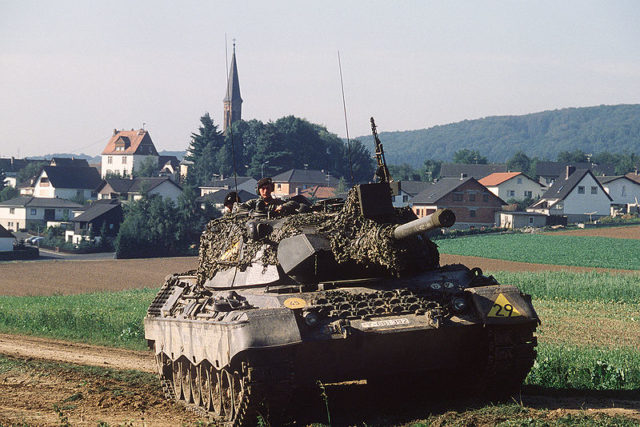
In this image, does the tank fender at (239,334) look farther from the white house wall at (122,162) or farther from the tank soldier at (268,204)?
the white house wall at (122,162)

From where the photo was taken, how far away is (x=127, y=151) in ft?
523

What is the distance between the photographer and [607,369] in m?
15.1

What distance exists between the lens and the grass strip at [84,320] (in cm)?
2514

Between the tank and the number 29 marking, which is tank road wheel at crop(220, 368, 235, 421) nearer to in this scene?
the tank

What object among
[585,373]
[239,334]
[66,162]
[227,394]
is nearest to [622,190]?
[66,162]

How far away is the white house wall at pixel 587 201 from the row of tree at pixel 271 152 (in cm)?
2907

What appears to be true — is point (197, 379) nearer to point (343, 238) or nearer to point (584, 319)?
point (343, 238)

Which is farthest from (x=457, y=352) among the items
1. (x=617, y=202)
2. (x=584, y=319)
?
(x=617, y=202)

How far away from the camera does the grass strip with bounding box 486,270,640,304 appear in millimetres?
34562

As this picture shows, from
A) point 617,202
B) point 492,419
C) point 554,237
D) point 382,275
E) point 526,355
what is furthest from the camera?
point 617,202

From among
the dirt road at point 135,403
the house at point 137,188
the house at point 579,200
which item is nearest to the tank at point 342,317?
the dirt road at point 135,403

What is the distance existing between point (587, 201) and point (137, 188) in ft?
173

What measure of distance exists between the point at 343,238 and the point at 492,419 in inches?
131


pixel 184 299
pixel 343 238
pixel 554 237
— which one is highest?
pixel 343 238
